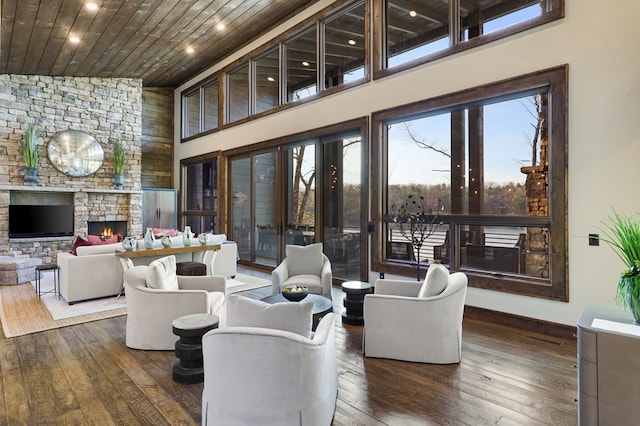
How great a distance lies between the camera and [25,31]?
5.89 metres

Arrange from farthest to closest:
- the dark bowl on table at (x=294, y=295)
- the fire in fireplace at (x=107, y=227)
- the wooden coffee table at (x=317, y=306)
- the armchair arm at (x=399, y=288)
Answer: the fire in fireplace at (x=107, y=227) < the armchair arm at (x=399, y=288) < the dark bowl on table at (x=294, y=295) < the wooden coffee table at (x=317, y=306)

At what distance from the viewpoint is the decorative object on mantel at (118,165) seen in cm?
910

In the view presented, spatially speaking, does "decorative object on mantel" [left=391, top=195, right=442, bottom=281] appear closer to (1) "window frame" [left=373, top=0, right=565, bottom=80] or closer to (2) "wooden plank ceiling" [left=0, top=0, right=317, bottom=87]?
(1) "window frame" [left=373, top=0, right=565, bottom=80]

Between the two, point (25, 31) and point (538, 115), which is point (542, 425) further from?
point (25, 31)

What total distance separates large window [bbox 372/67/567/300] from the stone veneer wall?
6949 mm

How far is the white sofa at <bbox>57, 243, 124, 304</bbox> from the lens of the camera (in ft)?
16.1

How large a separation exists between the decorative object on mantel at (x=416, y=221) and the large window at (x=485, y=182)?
0.07 feet

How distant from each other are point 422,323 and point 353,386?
0.81 meters

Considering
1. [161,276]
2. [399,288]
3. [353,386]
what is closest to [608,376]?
[353,386]

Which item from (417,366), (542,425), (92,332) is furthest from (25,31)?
(542,425)

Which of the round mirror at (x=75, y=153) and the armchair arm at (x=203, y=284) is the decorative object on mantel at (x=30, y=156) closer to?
the round mirror at (x=75, y=153)

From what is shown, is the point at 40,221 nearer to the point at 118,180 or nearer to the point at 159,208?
the point at 118,180

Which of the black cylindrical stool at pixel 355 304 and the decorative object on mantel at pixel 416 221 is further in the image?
the decorative object on mantel at pixel 416 221

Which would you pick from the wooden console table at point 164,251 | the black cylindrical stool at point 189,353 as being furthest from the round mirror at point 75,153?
the black cylindrical stool at point 189,353
